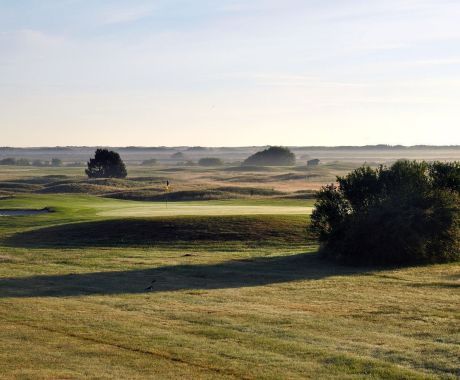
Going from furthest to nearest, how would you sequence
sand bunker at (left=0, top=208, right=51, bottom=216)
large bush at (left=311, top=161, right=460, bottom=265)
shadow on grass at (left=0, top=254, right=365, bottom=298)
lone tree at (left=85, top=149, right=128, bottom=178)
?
lone tree at (left=85, top=149, right=128, bottom=178), sand bunker at (left=0, top=208, right=51, bottom=216), large bush at (left=311, top=161, right=460, bottom=265), shadow on grass at (left=0, top=254, right=365, bottom=298)

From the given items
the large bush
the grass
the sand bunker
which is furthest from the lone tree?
the large bush

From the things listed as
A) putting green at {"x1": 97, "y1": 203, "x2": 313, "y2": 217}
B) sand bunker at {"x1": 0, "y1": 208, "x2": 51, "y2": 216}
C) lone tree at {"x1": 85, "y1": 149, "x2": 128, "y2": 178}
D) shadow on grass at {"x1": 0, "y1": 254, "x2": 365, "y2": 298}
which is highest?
lone tree at {"x1": 85, "y1": 149, "x2": 128, "y2": 178}

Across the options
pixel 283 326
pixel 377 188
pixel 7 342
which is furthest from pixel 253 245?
pixel 7 342

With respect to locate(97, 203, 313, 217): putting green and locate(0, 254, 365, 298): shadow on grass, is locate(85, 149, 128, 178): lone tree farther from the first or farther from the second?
locate(0, 254, 365, 298): shadow on grass

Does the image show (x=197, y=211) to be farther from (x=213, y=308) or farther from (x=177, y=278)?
(x=213, y=308)

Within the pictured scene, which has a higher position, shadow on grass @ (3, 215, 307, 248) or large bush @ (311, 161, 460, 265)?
large bush @ (311, 161, 460, 265)

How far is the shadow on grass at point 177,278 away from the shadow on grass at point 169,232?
25.8 feet

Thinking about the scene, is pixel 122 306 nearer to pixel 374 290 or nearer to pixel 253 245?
pixel 374 290

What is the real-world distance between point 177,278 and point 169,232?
15.1 metres

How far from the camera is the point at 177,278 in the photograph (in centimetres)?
3412

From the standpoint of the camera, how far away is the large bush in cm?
3975

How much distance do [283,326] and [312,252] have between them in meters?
19.8

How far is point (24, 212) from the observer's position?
65312mm

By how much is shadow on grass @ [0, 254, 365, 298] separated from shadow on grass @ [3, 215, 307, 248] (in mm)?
7869
